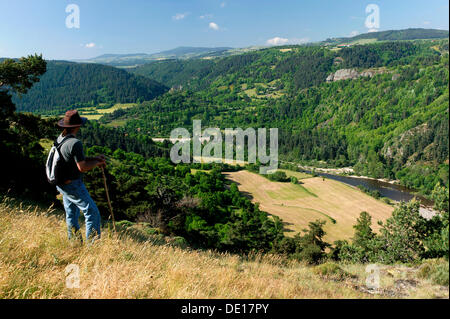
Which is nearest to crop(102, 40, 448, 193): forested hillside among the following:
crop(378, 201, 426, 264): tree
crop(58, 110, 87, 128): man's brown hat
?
crop(378, 201, 426, 264): tree

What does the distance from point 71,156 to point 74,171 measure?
10.1 inches

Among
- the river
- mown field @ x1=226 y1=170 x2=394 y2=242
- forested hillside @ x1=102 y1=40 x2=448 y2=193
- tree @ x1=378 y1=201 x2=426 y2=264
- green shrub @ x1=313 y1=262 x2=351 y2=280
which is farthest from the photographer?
forested hillside @ x1=102 y1=40 x2=448 y2=193

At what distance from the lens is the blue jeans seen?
443cm

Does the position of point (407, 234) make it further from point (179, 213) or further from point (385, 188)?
point (385, 188)

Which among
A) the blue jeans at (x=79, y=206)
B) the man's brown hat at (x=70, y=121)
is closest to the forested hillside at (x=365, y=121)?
the blue jeans at (x=79, y=206)

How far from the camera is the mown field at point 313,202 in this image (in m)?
48.9

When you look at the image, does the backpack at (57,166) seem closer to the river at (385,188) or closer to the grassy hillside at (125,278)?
the grassy hillside at (125,278)

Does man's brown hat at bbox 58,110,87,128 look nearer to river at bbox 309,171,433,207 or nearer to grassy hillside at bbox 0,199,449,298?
grassy hillside at bbox 0,199,449,298

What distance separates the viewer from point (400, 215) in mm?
10656

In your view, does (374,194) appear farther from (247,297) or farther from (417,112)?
(417,112)

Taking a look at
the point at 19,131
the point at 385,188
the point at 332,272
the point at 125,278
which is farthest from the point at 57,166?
the point at 385,188

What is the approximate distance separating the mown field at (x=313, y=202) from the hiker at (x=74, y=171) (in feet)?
139

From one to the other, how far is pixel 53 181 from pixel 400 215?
11.9 meters

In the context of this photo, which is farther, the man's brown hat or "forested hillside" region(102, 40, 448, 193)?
"forested hillside" region(102, 40, 448, 193)
